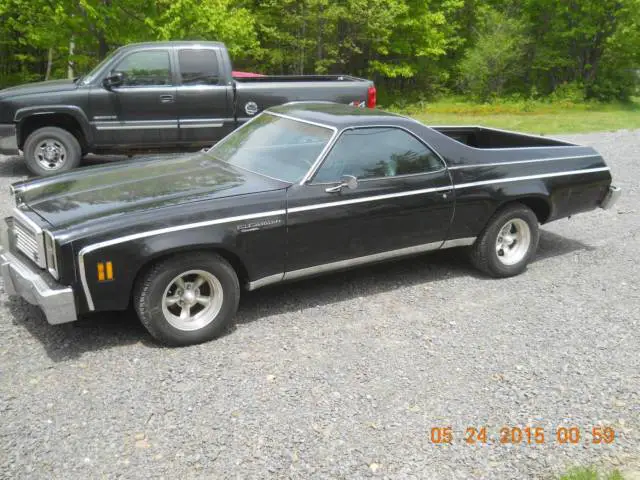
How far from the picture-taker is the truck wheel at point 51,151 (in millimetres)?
8953

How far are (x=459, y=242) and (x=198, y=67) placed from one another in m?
5.53

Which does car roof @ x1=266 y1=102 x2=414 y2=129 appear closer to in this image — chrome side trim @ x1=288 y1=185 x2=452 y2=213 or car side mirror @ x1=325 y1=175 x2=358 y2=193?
car side mirror @ x1=325 y1=175 x2=358 y2=193

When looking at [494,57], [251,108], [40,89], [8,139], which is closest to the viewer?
[8,139]

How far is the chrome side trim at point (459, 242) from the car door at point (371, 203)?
10 centimetres

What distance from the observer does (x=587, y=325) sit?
16.4 ft

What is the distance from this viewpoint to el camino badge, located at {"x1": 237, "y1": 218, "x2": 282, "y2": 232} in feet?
14.5

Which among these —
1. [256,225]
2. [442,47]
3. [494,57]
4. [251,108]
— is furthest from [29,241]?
[442,47]

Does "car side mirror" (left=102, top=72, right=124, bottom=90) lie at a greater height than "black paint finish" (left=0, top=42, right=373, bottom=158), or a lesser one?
greater

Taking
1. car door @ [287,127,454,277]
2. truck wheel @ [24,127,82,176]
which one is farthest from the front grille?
truck wheel @ [24,127,82,176]

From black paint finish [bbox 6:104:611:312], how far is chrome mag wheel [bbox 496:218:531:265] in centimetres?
26

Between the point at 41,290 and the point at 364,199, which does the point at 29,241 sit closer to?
the point at 41,290

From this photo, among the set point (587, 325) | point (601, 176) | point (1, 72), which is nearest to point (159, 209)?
point (587, 325)

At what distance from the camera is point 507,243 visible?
604 cm

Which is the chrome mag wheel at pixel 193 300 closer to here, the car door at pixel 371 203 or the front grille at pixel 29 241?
the car door at pixel 371 203
